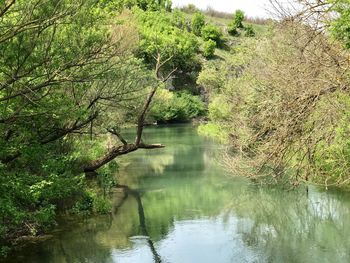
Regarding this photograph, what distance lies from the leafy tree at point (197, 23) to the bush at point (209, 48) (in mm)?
4634

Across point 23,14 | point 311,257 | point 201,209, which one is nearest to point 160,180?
point 201,209

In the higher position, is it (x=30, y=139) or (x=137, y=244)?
(x=30, y=139)

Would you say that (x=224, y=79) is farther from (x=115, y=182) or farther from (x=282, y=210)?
(x=282, y=210)

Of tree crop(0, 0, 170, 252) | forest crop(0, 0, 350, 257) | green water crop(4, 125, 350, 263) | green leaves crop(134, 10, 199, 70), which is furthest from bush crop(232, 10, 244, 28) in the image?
tree crop(0, 0, 170, 252)

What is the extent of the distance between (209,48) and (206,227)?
45.1 metres

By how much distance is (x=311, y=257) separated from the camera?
12430 mm

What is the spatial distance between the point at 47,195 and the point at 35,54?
3.41 metres

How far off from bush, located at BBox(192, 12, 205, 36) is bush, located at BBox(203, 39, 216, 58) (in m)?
4.64

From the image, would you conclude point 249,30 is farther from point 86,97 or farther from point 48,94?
point 48,94

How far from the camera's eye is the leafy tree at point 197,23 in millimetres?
62750

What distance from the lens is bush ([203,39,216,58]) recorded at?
5847 cm

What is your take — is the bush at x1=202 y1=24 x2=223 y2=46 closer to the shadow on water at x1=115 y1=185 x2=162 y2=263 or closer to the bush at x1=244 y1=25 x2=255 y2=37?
the bush at x1=244 y1=25 x2=255 y2=37

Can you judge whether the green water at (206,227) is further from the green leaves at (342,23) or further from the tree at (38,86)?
the green leaves at (342,23)

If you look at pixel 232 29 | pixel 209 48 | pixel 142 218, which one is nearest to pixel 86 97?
pixel 142 218
